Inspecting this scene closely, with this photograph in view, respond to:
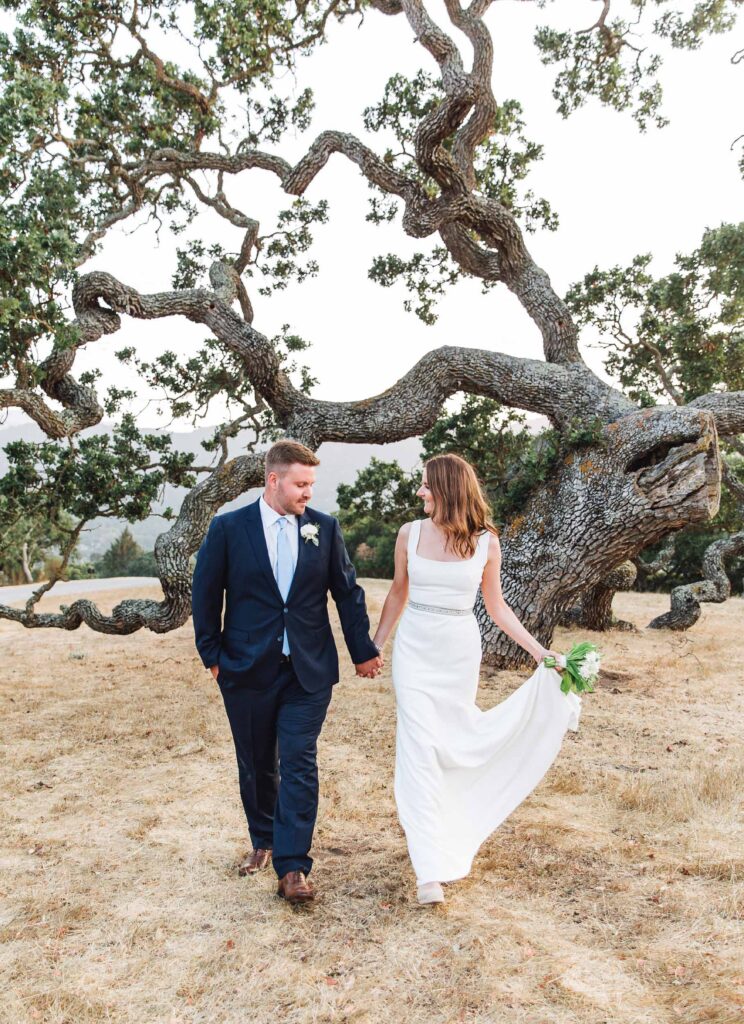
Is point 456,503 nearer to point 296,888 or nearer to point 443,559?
point 443,559

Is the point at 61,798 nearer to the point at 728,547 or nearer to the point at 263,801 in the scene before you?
the point at 263,801

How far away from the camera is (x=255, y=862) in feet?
13.9

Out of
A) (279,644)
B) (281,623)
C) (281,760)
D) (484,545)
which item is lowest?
(281,760)

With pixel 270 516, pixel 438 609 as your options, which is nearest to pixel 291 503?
pixel 270 516

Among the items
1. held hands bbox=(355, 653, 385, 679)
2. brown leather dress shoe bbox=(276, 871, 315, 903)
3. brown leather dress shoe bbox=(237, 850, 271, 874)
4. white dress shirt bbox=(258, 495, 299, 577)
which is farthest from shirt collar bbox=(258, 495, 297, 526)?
brown leather dress shoe bbox=(237, 850, 271, 874)

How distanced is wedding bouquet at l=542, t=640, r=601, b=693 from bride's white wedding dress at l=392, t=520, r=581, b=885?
0.06 meters

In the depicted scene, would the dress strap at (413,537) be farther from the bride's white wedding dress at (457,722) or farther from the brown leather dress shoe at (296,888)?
the brown leather dress shoe at (296,888)

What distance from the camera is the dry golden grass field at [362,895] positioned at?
300 cm

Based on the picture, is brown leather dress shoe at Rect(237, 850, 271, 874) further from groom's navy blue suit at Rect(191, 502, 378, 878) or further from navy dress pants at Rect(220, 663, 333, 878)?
groom's navy blue suit at Rect(191, 502, 378, 878)

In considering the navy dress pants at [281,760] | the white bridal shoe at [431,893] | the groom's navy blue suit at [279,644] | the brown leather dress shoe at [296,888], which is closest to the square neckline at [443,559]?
the groom's navy blue suit at [279,644]

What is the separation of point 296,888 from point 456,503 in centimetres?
216

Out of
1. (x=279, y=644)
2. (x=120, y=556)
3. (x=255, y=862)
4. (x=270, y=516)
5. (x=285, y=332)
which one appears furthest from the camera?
(x=120, y=556)

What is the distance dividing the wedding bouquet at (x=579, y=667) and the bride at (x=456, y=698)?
6 centimetres

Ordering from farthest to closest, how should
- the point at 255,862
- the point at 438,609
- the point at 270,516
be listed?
the point at 255,862 < the point at 438,609 < the point at 270,516
